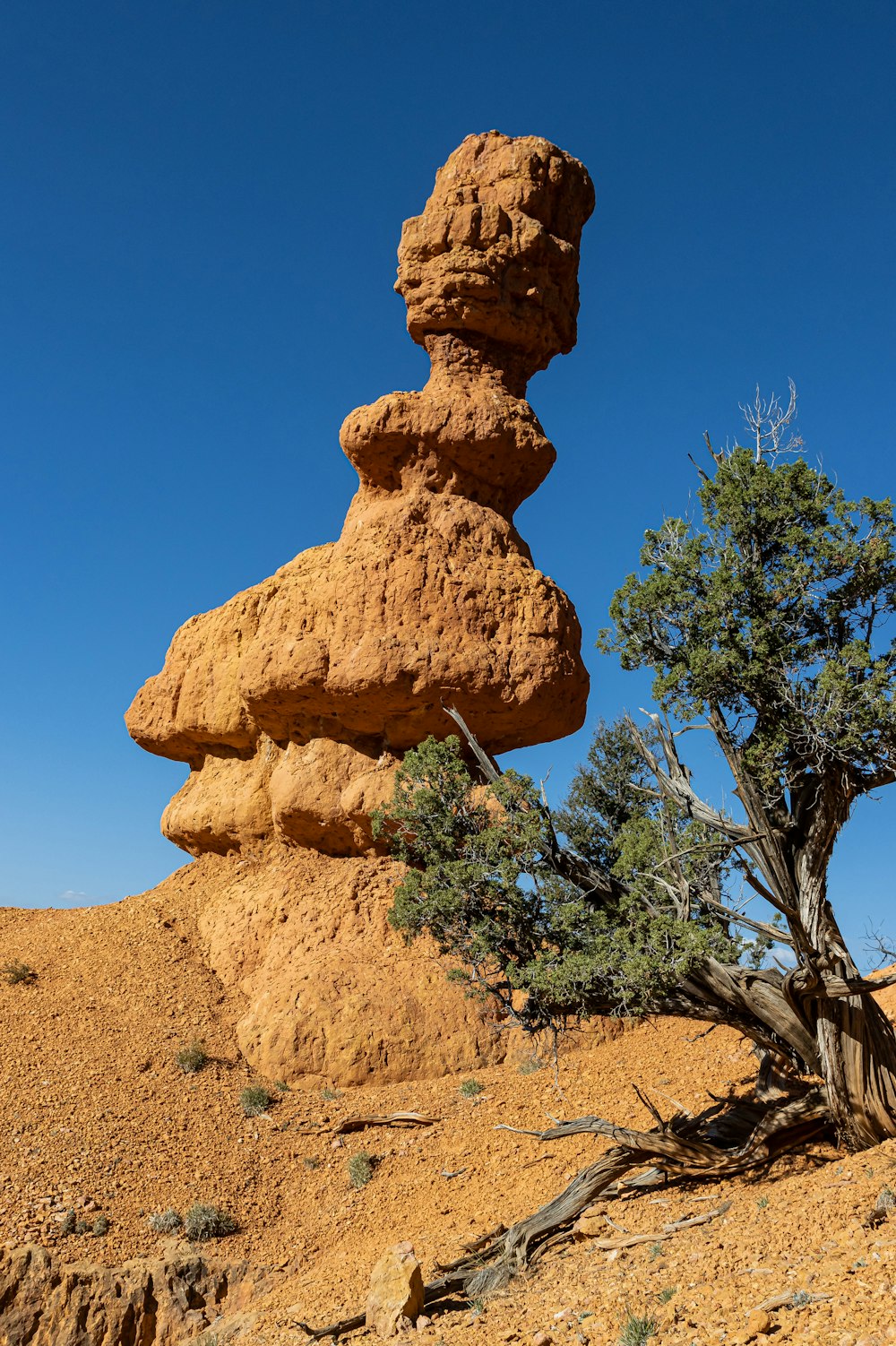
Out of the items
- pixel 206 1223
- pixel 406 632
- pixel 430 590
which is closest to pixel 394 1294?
pixel 206 1223

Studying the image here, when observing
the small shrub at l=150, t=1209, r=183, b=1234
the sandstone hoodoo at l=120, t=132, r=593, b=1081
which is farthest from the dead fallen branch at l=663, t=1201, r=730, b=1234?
the sandstone hoodoo at l=120, t=132, r=593, b=1081

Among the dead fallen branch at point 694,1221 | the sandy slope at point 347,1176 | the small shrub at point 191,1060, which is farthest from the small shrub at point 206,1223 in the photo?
the dead fallen branch at point 694,1221

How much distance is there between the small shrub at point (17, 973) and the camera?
17.2 m

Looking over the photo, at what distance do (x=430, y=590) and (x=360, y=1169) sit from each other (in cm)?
981

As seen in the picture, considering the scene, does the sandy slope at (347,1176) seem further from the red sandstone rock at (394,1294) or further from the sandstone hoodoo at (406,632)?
the sandstone hoodoo at (406,632)

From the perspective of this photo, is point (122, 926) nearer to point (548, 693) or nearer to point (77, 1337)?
point (77, 1337)

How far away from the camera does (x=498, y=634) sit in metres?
17.9

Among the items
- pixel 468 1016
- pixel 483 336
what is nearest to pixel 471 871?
pixel 468 1016

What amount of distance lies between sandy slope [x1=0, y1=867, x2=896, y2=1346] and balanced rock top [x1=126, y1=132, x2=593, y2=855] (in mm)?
4227

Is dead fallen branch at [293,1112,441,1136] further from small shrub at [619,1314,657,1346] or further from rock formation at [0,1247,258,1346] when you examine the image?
small shrub at [619,1314,657,1346]

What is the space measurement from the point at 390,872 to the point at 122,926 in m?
5.79

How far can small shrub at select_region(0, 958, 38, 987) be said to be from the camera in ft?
56.5

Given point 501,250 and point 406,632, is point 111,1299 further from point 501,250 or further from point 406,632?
point 501,250

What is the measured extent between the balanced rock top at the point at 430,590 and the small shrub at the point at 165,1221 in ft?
23.9
